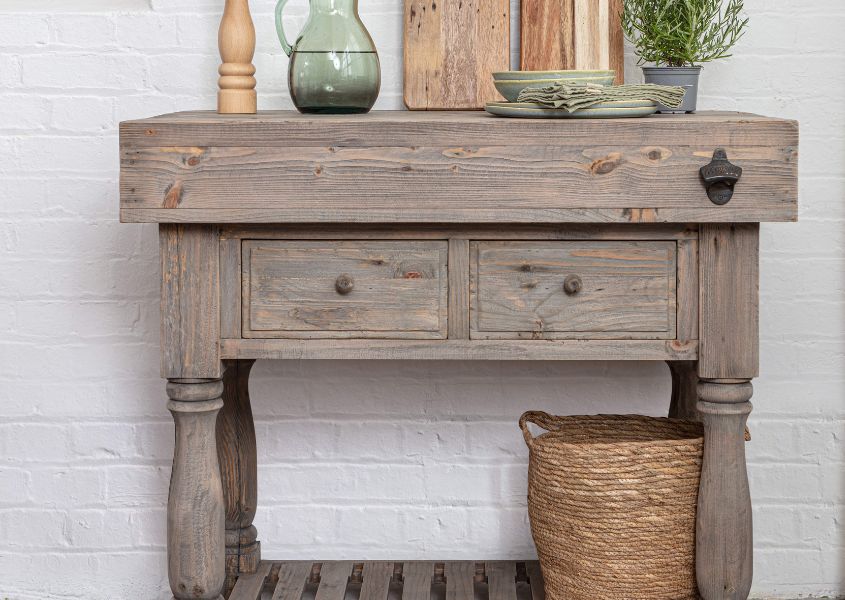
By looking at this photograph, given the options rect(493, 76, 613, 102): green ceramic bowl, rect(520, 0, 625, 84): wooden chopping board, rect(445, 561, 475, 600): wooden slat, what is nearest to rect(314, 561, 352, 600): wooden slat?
rect(445, 561, 475, 600): wooden slat

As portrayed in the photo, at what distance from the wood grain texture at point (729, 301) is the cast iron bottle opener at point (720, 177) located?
0.24ft

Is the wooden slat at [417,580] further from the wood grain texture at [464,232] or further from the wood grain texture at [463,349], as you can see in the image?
the wood grain texture at [464,232]

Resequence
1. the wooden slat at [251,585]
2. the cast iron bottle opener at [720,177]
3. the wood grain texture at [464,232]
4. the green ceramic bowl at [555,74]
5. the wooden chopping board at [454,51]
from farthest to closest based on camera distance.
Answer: the wooden chopping board at [454,51] → the wooden slat at [251,585] → the green ceramic bowl at [555,74] → the wood grain texture at [464,232] → the cast iron bottle opener at [720,177]

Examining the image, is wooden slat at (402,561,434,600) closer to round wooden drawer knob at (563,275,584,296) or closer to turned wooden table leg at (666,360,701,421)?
turned wooden table leg at (666,360,701,421)

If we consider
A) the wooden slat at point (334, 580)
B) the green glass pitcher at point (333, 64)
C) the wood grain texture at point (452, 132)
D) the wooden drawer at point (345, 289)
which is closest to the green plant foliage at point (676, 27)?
the wood grain texture at point (452, 132)

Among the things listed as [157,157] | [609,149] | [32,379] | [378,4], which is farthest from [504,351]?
[32,379]

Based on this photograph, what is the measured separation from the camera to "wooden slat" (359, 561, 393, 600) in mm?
2373

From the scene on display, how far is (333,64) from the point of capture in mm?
2146

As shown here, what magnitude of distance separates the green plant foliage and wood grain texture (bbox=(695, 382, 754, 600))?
721 millimetres

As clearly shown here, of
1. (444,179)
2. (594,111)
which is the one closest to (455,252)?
(444,179)

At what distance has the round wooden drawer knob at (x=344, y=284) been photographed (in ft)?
6.52

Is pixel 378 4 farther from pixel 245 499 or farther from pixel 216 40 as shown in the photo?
pixel 245 499

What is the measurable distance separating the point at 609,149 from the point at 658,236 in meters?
0.19

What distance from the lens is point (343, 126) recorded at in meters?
1.92
